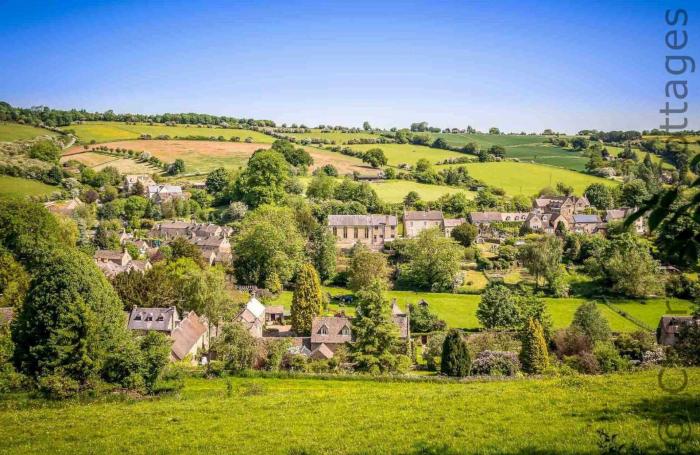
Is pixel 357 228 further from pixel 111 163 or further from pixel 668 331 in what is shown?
pixel 111 163

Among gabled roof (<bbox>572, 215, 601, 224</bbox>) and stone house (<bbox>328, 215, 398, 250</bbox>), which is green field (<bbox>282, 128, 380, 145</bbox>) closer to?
stone house (<bbox>328, 215, 398, 250</bbox>)

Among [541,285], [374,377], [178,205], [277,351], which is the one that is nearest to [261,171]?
[178,205]

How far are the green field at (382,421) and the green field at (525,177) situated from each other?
87.7m

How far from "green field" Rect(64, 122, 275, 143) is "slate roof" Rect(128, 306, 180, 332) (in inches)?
3458

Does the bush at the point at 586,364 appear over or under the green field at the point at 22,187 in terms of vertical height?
under

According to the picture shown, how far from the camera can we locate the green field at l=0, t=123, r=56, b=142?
324 ft

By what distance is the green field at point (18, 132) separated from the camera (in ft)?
324

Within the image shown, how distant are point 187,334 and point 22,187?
5769 cm

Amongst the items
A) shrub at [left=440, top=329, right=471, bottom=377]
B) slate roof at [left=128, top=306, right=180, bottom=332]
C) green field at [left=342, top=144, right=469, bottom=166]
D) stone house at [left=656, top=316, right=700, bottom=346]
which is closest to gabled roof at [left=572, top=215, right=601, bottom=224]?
green field at [left=342, top=144, right=469, bottom=166]

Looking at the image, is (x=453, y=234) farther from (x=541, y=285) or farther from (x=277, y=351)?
(x=277, y=351)

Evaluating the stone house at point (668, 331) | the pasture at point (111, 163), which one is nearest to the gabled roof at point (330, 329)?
the stone house at point (668, 331)

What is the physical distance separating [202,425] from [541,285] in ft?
161

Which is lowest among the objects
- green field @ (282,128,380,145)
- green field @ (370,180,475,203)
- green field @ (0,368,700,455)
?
green field @ (0,368,700,455)

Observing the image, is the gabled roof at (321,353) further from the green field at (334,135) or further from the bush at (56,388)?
the green field at (334,135)
